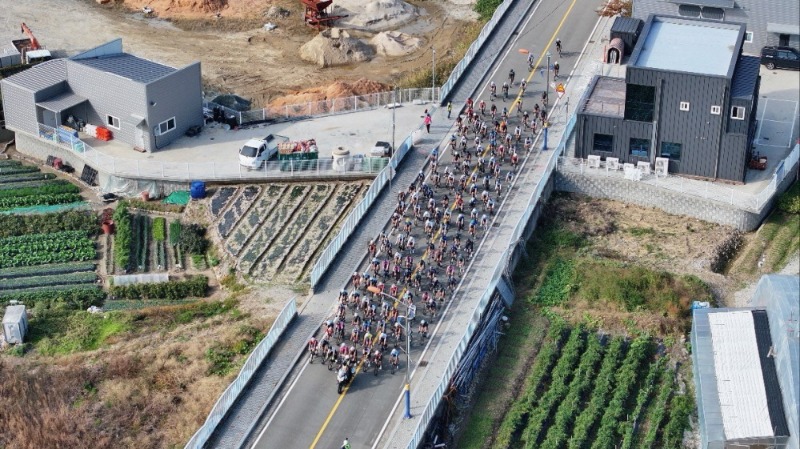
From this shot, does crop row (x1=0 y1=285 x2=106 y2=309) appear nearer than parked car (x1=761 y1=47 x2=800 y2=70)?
Yes

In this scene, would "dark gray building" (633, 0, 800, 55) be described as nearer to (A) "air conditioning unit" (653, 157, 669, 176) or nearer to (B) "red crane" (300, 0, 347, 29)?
(A) "air conditioning unit" (653, 157, 669, 176)

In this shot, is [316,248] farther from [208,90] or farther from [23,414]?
[208,90]

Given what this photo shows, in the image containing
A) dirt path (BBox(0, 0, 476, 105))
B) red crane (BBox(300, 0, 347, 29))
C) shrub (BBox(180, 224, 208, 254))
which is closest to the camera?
shrub (BBox(180, 224, 208, 254))

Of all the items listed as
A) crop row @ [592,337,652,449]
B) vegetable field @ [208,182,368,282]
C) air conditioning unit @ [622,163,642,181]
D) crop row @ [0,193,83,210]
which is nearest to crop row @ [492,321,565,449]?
crop row @ [592,337,652,449]

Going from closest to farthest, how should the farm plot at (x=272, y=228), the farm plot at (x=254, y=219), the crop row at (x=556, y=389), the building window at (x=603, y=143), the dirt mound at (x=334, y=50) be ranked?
1. the crop row at (x=556, y=389)
2. the farm plot at (x=272, y=228)
3. the farm plot at (x=254, y=219)
4. the building window at (x=603, y=143)
5. the dirt mound at (x=334, y=50)

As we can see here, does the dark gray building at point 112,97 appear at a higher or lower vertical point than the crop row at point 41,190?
higher

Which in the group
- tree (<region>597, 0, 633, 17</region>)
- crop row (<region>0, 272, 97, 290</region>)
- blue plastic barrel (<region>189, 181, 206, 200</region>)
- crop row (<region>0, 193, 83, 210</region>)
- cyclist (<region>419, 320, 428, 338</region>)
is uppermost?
tree (<region>597, 0, 633, 17</region>)

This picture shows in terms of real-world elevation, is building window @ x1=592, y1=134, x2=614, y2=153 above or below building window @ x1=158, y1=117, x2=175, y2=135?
above

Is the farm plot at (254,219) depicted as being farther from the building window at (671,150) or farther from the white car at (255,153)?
the building window at (671,150)

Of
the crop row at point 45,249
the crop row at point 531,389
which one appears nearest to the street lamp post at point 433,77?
the crop row at point 45,249
